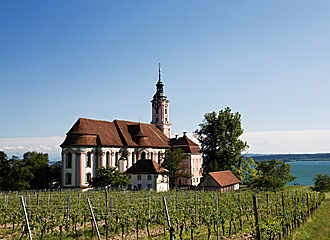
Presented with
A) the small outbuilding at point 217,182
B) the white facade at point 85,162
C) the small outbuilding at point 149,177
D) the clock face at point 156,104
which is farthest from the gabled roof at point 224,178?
the clock face at point 156,104

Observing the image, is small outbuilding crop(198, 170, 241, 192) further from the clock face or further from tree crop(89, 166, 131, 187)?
the clock face

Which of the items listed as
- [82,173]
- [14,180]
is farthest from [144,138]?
[14,180]

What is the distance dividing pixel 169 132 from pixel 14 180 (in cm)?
3030

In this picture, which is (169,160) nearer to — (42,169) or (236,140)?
(236,140)

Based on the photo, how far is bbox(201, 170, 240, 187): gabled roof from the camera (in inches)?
1804

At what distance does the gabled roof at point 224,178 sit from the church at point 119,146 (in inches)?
332

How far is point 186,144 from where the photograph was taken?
61281 mm

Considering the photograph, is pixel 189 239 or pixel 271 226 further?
pixel 189 239

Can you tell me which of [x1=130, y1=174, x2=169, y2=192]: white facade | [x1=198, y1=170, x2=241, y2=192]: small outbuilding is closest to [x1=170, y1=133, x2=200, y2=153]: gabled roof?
[x1=130, y1=174, x2=169, y2=192]: white facade

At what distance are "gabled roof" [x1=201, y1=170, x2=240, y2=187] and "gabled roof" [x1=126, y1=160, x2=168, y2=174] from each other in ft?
25.7

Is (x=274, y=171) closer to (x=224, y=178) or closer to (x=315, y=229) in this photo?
(x=224, y=178)

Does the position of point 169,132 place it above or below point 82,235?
above

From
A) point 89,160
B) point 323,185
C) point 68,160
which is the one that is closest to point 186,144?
point 89,160

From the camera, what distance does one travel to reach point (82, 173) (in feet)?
162
